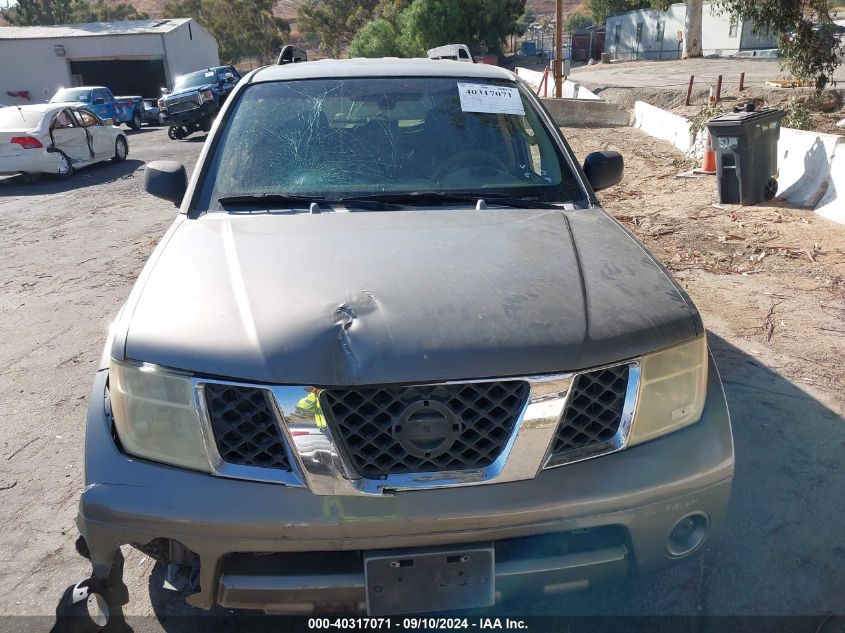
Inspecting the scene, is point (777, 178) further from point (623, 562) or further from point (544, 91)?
point (544, 91)

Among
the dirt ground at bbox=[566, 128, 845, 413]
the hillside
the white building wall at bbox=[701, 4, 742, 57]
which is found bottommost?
the dirt ground at bbox=[566, 128, 845, 413]

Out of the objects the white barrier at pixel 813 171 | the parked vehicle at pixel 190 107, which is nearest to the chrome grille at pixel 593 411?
the white barrier at pixel 813 171

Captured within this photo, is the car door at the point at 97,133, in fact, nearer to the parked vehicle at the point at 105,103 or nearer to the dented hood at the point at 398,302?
the parked vehicle at the point at 105,103

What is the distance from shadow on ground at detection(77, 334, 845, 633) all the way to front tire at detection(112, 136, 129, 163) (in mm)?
15012

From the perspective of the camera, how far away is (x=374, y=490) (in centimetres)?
192

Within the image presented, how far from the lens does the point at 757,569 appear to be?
270cm

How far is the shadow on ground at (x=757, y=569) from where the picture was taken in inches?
96.7

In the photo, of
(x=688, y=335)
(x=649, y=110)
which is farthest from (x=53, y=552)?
(x=649, y=110)

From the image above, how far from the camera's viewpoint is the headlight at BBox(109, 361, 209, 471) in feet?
6.50

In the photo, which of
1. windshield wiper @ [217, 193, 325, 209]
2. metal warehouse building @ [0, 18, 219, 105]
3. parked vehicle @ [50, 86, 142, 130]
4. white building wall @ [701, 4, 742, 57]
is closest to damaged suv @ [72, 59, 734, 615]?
windshield wiper @ [217, 193, 325, 209]

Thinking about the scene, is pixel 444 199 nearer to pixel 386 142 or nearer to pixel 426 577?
pixel 386 142

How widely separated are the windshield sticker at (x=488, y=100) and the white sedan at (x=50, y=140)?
12312mm

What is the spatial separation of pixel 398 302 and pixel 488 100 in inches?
71.8

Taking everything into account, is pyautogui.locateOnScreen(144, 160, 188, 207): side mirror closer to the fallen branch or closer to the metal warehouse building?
the fallen branch
